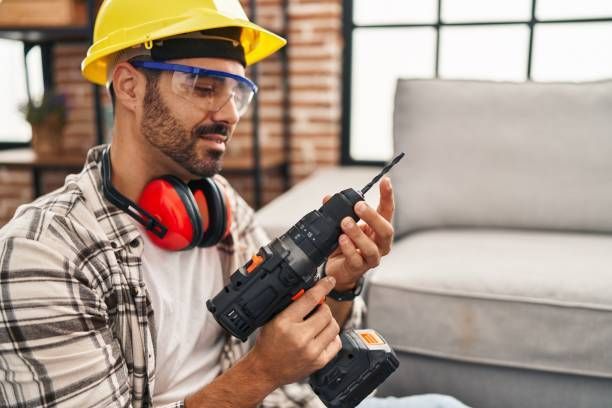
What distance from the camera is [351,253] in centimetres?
88

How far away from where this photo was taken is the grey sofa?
1.28 m

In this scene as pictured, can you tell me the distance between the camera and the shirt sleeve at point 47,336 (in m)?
0.74

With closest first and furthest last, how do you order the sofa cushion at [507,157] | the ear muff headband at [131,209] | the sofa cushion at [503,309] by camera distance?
the ear muff headband at [131,209] → the sofa cushion at [503,309] → the sofa cushion at [507,157]

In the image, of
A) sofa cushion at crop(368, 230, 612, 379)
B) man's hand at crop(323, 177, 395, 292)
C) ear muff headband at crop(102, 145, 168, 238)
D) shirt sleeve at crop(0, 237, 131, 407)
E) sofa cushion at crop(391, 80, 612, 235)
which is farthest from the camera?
sofa cushion at crop(391, 80, 612, 235)

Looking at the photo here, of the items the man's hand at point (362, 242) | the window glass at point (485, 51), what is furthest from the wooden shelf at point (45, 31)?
the man's hand at point (362, 242)

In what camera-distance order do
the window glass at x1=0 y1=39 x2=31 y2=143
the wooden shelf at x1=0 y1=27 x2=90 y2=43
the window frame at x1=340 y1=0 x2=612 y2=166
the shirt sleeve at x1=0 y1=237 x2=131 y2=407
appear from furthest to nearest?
1. the window glass at x1=0 y1=39 x2=31 y2=143
2. the window frame at x1=340 y1=0 x2=612 y2=166
3. the wooden shelf at x1=0 y1=27 x2=90 y2=43
4. the shirt sleeve at x1=0 y1=237 x2=131 y2=407

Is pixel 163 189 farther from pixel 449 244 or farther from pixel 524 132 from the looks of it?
pixel 524 132

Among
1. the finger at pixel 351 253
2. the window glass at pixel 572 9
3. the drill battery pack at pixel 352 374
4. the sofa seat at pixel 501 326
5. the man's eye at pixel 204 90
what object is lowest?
the sofa seat at pixel 501 326

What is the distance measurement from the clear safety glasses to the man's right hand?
418mm

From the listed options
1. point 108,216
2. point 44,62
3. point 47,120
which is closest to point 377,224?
point 108,216

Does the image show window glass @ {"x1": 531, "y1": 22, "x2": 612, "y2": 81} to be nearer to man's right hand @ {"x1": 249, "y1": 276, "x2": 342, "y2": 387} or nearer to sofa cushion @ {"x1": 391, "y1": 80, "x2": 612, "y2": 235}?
sofa cushion @ {"x1": 391, "y1": 80, "x2": 612, "y2": 235}

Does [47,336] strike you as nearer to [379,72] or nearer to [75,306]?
[75,306]

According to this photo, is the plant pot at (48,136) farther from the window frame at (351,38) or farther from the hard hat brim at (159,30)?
the hard hat brim at (159,30)

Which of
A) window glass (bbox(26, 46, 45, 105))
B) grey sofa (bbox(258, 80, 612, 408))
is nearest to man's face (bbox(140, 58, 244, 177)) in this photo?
grey sofa (bbox(258, 80, 612, 408))
